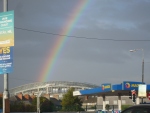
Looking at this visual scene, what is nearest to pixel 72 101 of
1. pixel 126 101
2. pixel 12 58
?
pixel 126 101

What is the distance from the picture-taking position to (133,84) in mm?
52969

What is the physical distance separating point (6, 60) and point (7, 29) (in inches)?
62.6

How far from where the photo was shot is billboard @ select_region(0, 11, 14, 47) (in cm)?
1689

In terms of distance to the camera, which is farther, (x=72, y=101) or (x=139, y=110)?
(x=72, y=101)

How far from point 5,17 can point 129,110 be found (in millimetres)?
8196

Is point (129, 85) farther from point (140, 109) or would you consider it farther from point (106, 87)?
point (140, 109)

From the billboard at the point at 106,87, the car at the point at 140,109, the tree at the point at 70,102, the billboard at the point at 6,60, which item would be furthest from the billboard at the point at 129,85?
the car at the point at 140,109

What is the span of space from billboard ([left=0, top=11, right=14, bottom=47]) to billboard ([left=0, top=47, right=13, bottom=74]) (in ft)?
0.88

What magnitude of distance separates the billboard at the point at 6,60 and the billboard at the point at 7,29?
268mm

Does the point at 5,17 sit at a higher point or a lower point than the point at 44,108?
higher

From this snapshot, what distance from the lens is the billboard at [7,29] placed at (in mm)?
16891

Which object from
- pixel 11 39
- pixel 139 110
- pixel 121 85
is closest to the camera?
pixel 139 110

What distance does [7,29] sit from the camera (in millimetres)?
17062

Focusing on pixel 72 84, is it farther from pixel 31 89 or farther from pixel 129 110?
pixel 129 110
